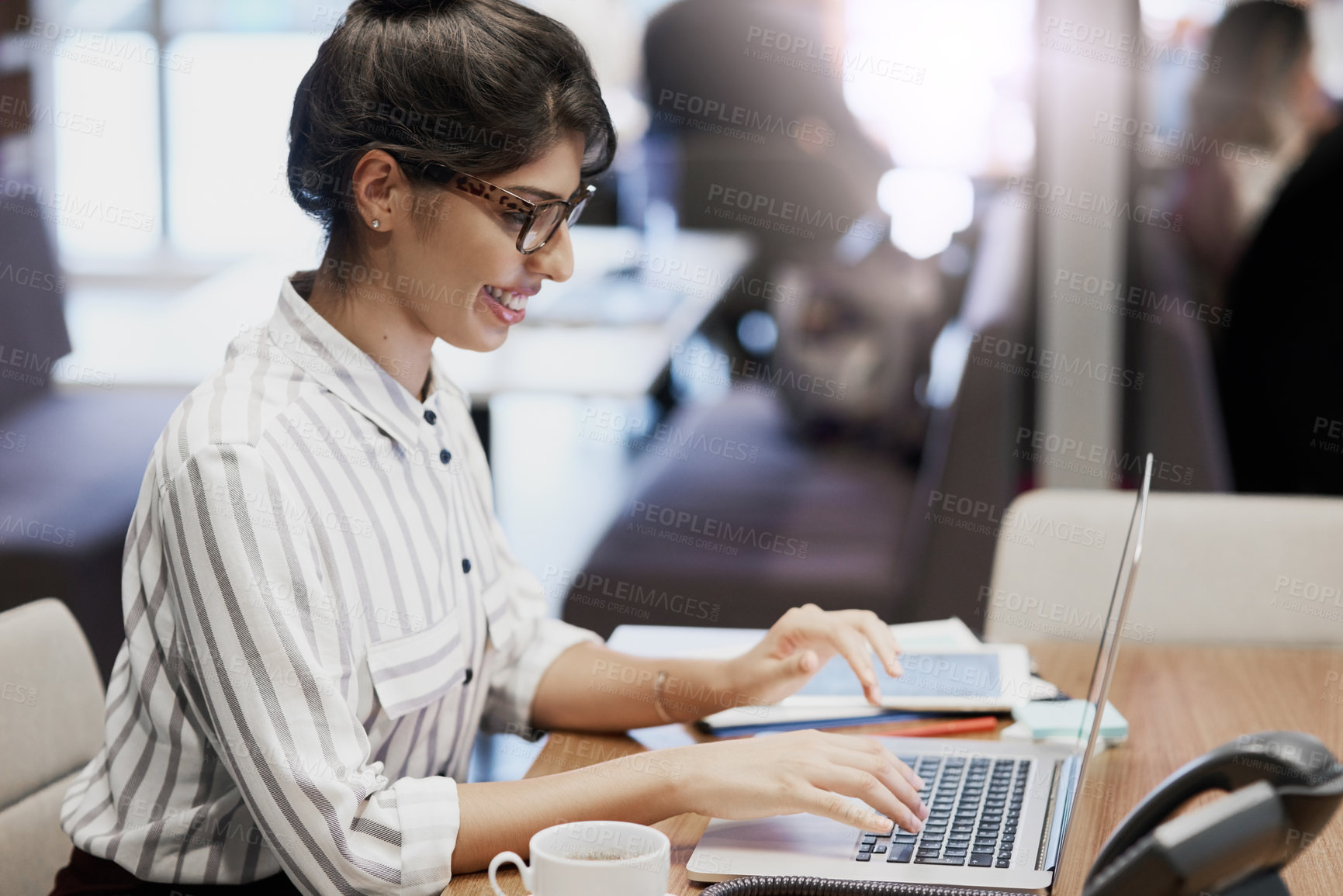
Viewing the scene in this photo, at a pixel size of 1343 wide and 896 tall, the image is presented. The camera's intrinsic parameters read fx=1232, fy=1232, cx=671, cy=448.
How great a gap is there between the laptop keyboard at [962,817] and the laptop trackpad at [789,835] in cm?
2

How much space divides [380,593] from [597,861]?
1.27 feet

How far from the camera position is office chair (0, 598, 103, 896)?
1212mm

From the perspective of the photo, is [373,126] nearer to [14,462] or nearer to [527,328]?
[527,328]

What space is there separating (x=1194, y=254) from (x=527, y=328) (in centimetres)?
186

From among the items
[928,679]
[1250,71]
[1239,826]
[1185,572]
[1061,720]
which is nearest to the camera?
[1239,826]

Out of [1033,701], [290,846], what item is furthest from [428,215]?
[1033,701]

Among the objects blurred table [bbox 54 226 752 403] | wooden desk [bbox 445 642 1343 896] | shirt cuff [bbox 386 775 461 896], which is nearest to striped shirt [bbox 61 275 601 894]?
shirt cuff [bbox 386 775 461 896]

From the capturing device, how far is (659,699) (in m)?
1.26

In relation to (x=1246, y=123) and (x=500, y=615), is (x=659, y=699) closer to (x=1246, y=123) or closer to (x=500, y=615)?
(x=500, y=615)

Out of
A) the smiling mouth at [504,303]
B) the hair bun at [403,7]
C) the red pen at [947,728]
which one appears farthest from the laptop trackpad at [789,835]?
the hair bun at [403,7]

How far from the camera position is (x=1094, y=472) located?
3.28 meters

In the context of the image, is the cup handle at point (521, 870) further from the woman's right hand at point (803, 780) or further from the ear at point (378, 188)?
the ear at point (378, 188)

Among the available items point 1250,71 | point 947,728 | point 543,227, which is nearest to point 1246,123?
point 1250,71

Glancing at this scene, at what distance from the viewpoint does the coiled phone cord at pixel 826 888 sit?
84 cm
